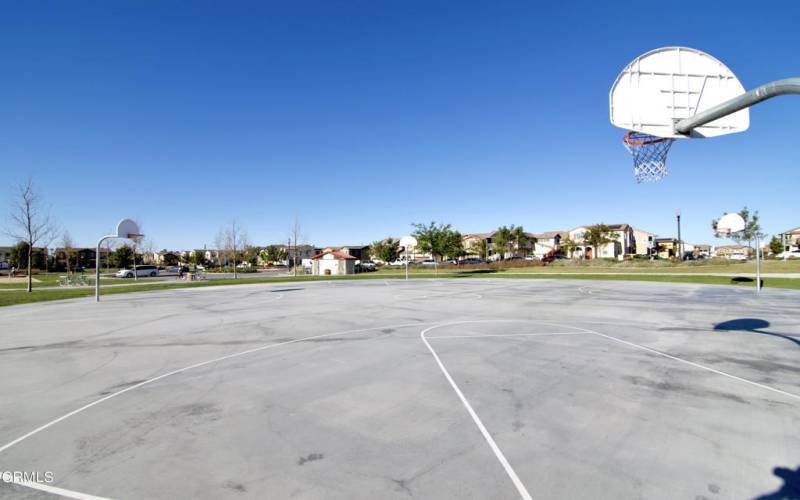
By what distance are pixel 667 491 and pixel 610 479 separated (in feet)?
1.74

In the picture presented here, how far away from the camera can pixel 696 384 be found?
699 centimetres

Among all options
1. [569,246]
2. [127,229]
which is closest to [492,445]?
[127,229]

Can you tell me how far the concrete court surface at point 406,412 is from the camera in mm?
4055

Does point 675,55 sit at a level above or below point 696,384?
above

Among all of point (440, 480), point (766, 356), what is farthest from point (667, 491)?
point (766, 356)

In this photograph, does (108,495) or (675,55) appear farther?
(675,55)

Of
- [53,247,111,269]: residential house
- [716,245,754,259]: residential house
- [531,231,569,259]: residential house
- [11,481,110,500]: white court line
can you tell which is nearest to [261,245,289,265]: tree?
[53,247,111,269]: residential house

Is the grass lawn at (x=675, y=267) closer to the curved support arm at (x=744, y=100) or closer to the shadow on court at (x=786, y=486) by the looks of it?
the curved support arm at (x=744, y=100)

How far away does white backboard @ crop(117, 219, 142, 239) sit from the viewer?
1000 inches

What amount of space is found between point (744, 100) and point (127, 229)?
32955 millimetres

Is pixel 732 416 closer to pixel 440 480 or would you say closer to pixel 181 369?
pixel 440 480

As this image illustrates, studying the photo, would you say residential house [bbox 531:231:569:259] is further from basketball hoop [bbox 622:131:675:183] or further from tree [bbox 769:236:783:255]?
basketball hoop [bbox 622:131:675:183]

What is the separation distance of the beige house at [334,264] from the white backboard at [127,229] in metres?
34.2

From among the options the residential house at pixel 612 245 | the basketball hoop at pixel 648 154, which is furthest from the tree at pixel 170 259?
the basketball hoop at pixel 648 154
